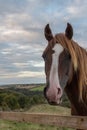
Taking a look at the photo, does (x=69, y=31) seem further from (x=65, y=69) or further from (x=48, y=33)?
(x=65, y=69)

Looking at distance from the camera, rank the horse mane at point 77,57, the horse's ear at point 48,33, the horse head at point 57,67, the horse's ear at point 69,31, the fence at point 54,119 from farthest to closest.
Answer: the fence at point 54,119 → the horse's ear at point 48,33 → the horse's ear at point 69,31 → the horse mane at point 77,57 → the horse head at point 57,67

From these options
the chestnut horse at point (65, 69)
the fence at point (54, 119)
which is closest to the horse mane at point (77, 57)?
the chestnut horse at point (65, 69)

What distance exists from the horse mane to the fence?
524mm

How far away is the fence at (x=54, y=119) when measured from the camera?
13.9ft

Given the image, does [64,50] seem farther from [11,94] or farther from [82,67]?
[11,94]

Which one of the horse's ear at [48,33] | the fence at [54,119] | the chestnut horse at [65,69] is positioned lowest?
the fence at [54,119]

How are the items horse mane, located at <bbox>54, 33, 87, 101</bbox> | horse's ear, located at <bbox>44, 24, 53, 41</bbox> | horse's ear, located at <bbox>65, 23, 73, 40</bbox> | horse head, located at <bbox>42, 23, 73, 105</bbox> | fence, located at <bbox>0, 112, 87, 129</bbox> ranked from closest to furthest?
horse head, located at <bbox>42, 23, 73, 105</bbox> → horse mane, located at <bbox>54, 33, 87, 101</bbox> → horse's ear, located at <bbox>65, 23, 73, 40</bbox> → horse's ear, located at <bbox>44, 24, 53, 41</bbox> → fence, located at <bbox>0, 112, 87, 129</bbox>

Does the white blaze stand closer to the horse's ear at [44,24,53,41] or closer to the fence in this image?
the horse's ear at [44,24,53,41]

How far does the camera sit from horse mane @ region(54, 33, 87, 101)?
365cm

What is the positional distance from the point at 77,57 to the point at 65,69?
31cm

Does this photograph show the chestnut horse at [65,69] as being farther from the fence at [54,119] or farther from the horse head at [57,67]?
the fence at [54,119]

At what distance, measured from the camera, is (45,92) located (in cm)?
335

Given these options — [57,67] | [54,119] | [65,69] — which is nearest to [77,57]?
[65,69]

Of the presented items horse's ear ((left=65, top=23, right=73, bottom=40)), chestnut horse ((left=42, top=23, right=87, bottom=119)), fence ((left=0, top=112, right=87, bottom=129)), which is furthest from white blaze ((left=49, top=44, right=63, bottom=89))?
fence ((left=0, top=112, right=87, bottom=129))
